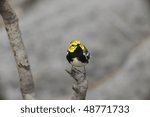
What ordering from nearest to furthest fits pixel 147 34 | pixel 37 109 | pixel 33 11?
pixel 37 109 < pixel 147 34 < pixel 33 11

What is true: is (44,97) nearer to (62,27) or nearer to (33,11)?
(62,27)

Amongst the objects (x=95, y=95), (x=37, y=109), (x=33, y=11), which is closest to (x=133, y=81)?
(x=95, y=95)

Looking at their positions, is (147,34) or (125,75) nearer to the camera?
(125,75)

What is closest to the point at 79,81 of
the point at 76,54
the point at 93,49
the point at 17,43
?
the point at 76,54

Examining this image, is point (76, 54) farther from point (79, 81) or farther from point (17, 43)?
point (17, 43)

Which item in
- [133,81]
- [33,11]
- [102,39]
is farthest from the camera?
[33,11]

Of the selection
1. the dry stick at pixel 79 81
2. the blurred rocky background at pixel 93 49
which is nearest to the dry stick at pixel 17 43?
the dry stick at pixel 79 81
